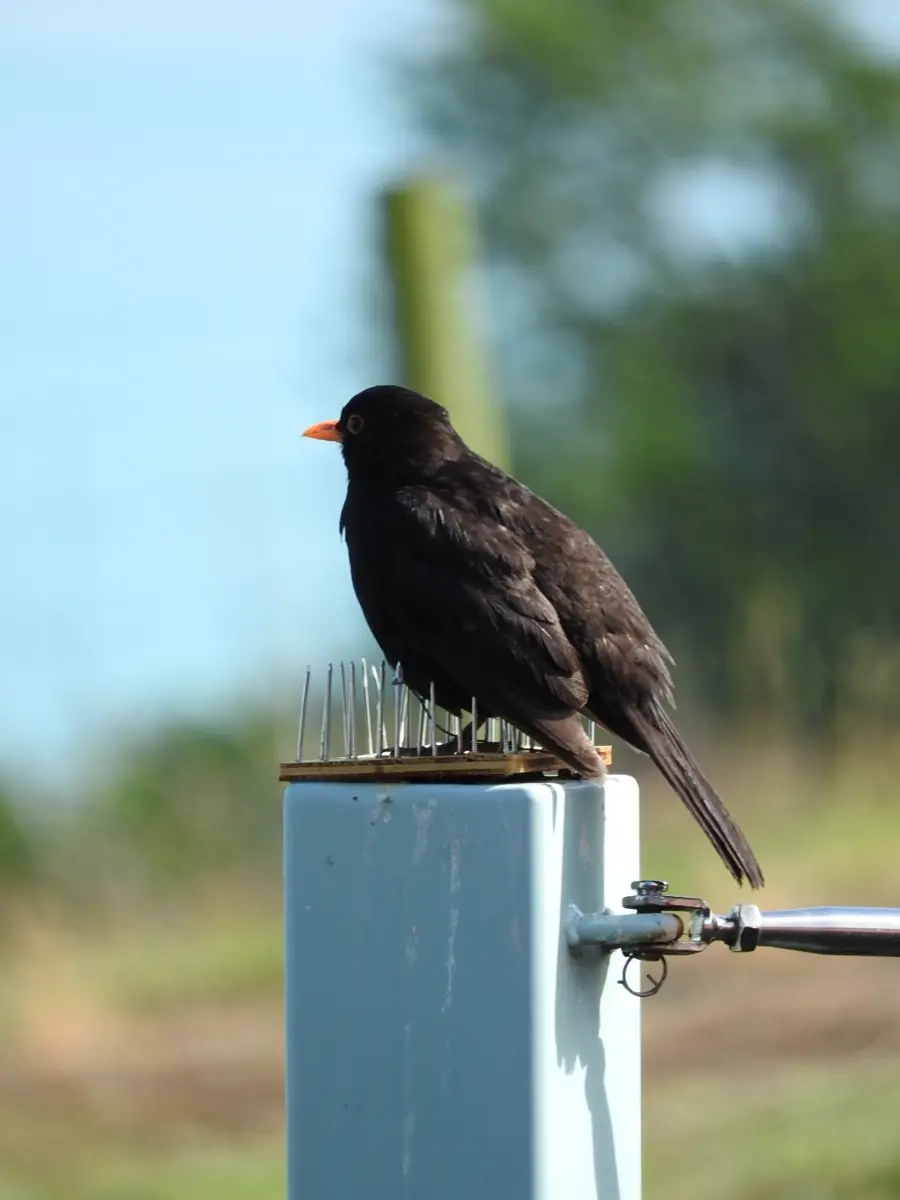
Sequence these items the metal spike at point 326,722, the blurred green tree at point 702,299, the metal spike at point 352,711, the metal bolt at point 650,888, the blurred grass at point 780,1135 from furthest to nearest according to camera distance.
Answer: the blurred green tree at point 702,299
the blurred grass at point 780,1135
the metal spike at point 352,711
the metal spike at point 326,722
the metal bolt at point 650,888

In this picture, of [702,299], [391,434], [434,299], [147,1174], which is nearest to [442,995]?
[391,434]

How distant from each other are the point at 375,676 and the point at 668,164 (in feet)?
66.0

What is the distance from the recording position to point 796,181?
20.3 meters

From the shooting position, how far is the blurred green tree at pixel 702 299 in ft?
63.8

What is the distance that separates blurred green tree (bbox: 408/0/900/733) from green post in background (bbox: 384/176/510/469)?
875cm

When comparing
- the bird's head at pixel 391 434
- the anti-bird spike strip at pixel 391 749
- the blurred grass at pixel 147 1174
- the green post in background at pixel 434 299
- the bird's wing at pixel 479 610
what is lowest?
the blurred grass at pixel 147 1174

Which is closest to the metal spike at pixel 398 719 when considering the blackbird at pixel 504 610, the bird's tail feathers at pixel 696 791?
the blackbird at pixel 504 610

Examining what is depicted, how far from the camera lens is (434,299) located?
876 cm

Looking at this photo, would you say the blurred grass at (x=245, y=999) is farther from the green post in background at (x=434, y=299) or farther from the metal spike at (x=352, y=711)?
the metal spike at (x=352, y=711)

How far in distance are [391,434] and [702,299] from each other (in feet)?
55.7

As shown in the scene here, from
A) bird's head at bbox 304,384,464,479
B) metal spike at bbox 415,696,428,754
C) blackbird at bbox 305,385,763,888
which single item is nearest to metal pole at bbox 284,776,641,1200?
metal spike at bbox 415,696,428,754

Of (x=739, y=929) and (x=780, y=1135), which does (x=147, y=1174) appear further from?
(x=739, y=929)

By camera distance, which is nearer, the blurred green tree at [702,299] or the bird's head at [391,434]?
the bird's head at [391,434]

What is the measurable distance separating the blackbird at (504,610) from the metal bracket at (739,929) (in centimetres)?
95
